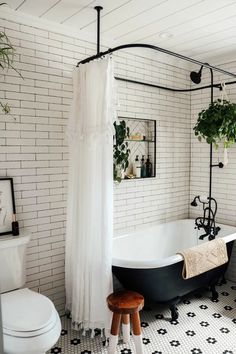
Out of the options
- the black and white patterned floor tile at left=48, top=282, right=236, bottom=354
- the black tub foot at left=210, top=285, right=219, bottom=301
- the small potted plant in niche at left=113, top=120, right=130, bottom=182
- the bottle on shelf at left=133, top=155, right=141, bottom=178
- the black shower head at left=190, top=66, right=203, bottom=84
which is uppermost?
the black shower head at left=190, top=66, right=203, bottom=84

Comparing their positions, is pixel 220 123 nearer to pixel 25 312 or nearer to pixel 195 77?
pixel 195 77

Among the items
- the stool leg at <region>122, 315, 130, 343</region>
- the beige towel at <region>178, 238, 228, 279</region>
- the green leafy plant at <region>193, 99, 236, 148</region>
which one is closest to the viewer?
the stool leg at <region>122, 315, 130, 343</region>

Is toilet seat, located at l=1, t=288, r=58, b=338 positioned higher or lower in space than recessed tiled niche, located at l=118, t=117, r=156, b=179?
lower

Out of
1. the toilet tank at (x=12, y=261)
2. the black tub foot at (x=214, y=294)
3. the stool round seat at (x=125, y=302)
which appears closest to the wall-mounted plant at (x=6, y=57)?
the toilet tank at (x=12, y=261)

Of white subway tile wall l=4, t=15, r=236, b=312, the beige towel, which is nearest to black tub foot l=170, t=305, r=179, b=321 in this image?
the beige towel

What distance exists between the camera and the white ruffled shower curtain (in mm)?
2256

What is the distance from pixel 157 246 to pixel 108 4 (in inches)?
98.0

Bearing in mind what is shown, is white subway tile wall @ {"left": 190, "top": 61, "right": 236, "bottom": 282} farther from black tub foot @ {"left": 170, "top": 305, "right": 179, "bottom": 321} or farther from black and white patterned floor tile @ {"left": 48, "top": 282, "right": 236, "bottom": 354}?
black tub foot @ {"left": 170, "top": 305, "right": 179, "bottom": 321}

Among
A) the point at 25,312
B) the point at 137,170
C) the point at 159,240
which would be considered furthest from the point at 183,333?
the point at 137,170

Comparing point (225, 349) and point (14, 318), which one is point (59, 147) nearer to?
point (14, 318)

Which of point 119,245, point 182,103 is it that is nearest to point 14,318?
point 119,245

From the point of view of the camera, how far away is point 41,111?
2.58 m

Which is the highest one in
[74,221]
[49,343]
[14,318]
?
[74,221]

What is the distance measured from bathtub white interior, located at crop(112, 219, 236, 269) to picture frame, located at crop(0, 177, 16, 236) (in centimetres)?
106
